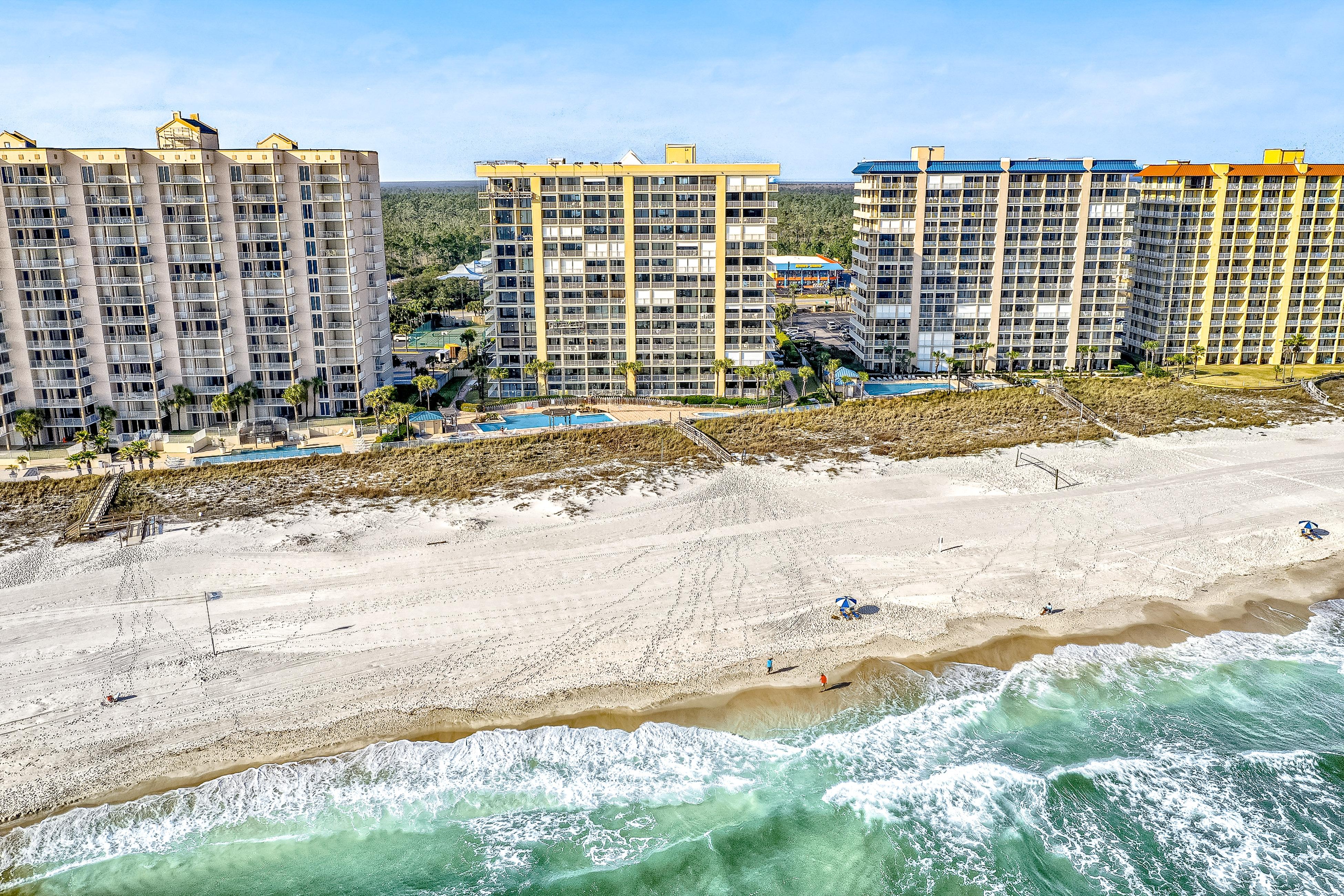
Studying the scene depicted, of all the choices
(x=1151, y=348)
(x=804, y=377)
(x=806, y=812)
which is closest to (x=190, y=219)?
(x=804, y=377)

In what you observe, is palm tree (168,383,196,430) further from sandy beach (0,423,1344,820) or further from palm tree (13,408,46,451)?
sandy beach (0,423,1344,820)

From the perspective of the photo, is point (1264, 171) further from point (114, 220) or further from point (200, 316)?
point (114, 220)

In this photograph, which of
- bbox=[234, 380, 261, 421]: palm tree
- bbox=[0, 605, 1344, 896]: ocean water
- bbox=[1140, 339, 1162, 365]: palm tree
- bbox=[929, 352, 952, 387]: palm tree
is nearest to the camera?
bbox=[0, 605, 1344, 896]: ocean water

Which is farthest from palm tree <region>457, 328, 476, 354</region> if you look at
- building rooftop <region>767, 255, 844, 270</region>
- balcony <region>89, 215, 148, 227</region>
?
building rooftop <region>767, 255, 844, 270</region>

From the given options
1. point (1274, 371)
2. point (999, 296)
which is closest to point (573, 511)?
point (999, 296)

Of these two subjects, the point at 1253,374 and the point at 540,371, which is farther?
the point at 1253,374

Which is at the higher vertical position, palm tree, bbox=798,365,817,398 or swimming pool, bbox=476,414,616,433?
palm tree, bbox=798,365,817,398
